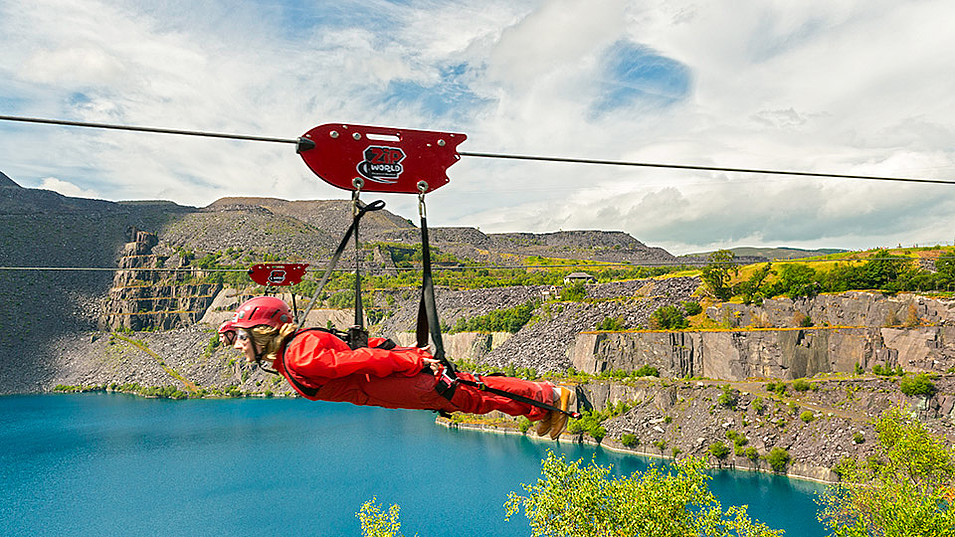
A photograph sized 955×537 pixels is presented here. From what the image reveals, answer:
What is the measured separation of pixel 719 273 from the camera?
48.4 meters

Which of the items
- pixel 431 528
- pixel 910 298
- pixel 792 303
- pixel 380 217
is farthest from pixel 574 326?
pixel 380 217

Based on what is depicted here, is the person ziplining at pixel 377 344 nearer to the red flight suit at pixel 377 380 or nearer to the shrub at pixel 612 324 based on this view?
the red flight suit at pixel 377 380

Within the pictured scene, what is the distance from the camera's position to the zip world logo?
115 inches

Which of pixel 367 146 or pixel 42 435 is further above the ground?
pixel 367 146

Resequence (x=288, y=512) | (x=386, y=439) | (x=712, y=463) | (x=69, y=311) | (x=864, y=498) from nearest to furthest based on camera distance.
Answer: (x=864, y=498) < (x=288, y=512) < (x=712, y=463) < (x=386, y=439) < (x=69, y=311)

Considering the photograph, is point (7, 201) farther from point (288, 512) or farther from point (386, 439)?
point (288, 512)

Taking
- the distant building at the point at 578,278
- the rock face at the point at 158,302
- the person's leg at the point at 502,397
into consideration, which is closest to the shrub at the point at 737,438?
the distant building at the point at 578,278

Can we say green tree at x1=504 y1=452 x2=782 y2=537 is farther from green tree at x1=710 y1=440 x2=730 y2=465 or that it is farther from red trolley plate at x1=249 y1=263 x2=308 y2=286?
green tree at x1=710 y1=440 x2=730 y2=465

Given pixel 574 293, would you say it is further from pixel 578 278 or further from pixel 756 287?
pixel 756 287

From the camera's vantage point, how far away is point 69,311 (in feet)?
294

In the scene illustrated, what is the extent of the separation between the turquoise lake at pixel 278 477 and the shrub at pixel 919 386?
8.02 m

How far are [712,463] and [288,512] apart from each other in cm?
2347

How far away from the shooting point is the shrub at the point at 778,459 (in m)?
32.6

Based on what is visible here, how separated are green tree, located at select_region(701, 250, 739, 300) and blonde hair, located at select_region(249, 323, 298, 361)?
48.3 metres
